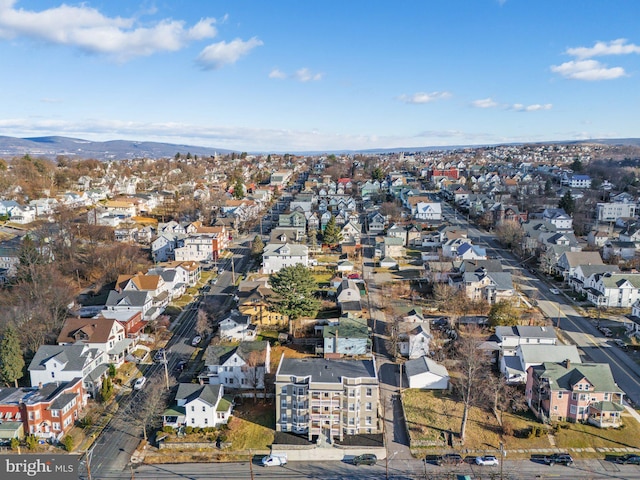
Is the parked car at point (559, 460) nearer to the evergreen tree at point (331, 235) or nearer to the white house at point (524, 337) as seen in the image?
the white house at point (524, 337)

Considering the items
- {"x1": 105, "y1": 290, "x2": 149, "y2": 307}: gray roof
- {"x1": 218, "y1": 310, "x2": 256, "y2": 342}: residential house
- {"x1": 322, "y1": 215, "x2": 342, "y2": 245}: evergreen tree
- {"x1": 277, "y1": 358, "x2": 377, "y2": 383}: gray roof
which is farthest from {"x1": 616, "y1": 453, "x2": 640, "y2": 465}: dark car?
{"x1": 322, "y1": 215, "x2": 342, "y2": 245}: evergreen tree

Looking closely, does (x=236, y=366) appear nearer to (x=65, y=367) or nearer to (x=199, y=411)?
(x=199, y=411)

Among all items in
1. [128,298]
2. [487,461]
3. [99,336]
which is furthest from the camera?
[128,298]

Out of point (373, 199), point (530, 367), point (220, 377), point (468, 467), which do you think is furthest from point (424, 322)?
point (373, 199)

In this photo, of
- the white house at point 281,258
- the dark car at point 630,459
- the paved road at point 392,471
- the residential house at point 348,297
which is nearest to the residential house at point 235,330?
the residential house at point 348,297

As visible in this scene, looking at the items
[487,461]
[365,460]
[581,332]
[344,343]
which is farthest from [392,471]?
[581,332]

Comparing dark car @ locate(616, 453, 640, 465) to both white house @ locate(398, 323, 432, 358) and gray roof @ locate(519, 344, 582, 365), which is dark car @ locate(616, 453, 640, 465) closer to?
gray roof @ locate(519, 344, 582, 365)
